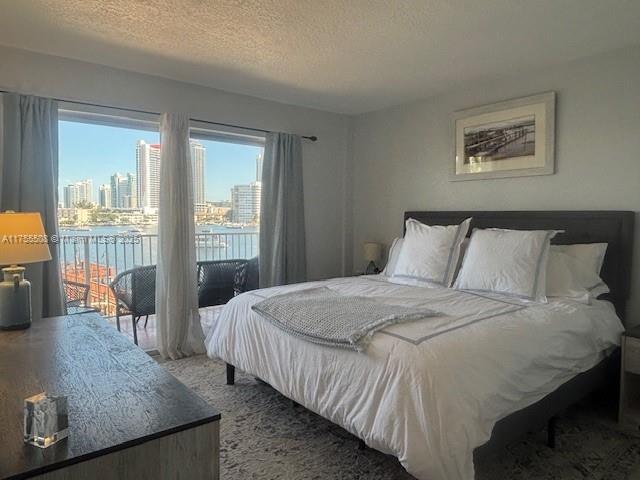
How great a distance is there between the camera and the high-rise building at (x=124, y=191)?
369 centimetres

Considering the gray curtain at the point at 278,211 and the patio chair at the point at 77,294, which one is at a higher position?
the gray curtain at the point at 278,211

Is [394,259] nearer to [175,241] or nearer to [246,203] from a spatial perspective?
[246,203]

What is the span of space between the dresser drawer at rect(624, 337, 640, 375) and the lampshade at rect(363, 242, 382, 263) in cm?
234

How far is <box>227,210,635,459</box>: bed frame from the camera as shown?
192cm

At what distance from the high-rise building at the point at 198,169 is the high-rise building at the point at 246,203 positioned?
36 centimetres

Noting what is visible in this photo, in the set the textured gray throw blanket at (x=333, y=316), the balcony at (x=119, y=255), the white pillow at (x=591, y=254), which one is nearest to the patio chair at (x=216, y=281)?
the balcony at (x=119, y=255)

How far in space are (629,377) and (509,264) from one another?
920 mm

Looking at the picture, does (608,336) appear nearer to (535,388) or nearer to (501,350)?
(535,388)

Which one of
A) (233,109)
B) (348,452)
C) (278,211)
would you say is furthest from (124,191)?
(348,452)

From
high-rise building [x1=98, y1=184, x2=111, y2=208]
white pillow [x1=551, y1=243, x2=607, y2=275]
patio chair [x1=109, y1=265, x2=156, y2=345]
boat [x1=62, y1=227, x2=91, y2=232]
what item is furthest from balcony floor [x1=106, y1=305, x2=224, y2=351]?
white pillow [x1=551, y1=243, x2=607, y2=275]

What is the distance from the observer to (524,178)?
3389 mm

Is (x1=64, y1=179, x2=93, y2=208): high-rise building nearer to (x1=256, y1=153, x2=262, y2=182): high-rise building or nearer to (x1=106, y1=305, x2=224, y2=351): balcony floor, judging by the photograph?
(x1=106, y1=305, x2=224, y2=351): balcony floor

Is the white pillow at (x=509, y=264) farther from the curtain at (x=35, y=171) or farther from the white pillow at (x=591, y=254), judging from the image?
the curtain at (x=35, y=171)

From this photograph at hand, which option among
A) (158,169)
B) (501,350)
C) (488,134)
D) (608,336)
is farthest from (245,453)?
(488,134)
